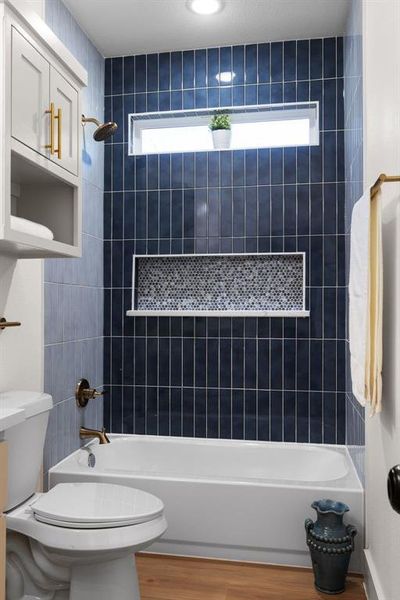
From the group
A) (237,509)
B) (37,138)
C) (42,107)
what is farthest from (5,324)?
(237,509)

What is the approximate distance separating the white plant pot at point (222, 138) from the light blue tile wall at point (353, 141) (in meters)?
0.70

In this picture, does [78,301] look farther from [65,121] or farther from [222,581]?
[222,581]

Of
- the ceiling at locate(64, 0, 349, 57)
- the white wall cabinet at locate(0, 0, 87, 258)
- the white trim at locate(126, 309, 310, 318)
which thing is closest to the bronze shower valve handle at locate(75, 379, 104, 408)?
the white trim at locate(126, 309, 310, 318)

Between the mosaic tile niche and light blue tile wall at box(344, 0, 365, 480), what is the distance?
0.42m

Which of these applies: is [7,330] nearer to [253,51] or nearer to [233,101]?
[233,101]

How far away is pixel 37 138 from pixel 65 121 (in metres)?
0.26

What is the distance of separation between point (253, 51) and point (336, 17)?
20.6 inches

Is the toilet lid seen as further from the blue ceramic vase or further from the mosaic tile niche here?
the mosaic tile niche

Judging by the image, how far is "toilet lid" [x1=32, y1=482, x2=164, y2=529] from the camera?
6.02ft

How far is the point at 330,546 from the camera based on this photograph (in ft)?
7.36

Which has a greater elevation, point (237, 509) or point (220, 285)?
point (220, 285)

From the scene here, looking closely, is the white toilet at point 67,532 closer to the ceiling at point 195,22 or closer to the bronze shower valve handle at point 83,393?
the bronze shower valve handle at point 83,393

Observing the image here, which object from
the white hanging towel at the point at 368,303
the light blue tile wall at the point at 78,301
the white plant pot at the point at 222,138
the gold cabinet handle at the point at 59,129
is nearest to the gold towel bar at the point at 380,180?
the white hanging towel at the point at 368,303

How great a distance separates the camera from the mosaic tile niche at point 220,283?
3.23 metres
